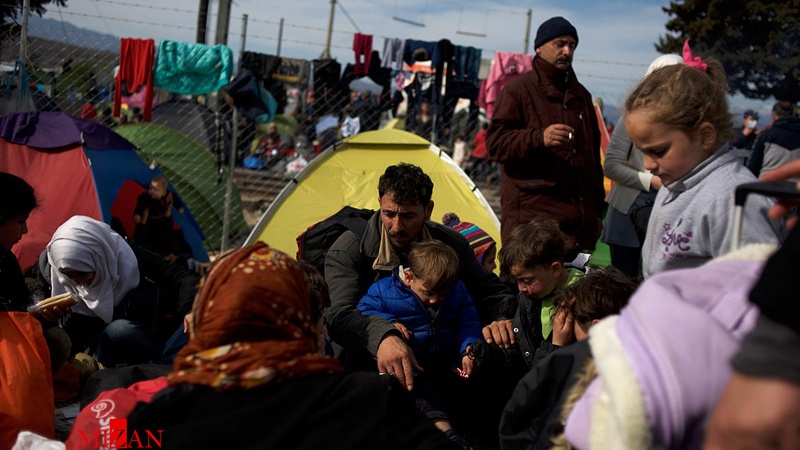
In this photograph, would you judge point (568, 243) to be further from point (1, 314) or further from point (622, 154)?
point (1, 314)

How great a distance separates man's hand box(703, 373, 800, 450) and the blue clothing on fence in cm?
683

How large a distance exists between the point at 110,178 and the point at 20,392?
3.46 metres

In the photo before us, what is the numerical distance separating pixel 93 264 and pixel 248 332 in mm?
2387

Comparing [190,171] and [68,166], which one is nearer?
[68,166]

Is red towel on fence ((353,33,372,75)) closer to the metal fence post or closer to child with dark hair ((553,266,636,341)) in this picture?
the metal fence post

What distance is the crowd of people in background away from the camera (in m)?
1.00

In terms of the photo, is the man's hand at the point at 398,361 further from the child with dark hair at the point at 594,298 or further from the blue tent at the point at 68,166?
the blue tent at the point at 68,166

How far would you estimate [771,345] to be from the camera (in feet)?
2.83

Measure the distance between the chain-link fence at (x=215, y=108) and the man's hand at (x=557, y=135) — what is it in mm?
4144

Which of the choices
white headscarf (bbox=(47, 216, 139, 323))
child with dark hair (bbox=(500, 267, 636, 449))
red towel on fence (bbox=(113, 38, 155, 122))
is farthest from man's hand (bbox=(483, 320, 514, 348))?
red towel on fence (bbox=(113, 38, 155, 122))

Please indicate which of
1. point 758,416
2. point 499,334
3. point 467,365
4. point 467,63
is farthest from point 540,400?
point 467,63

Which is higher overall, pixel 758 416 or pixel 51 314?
pixel 758 416

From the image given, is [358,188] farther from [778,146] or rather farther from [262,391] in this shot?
[262,391]

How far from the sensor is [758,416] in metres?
0.83
